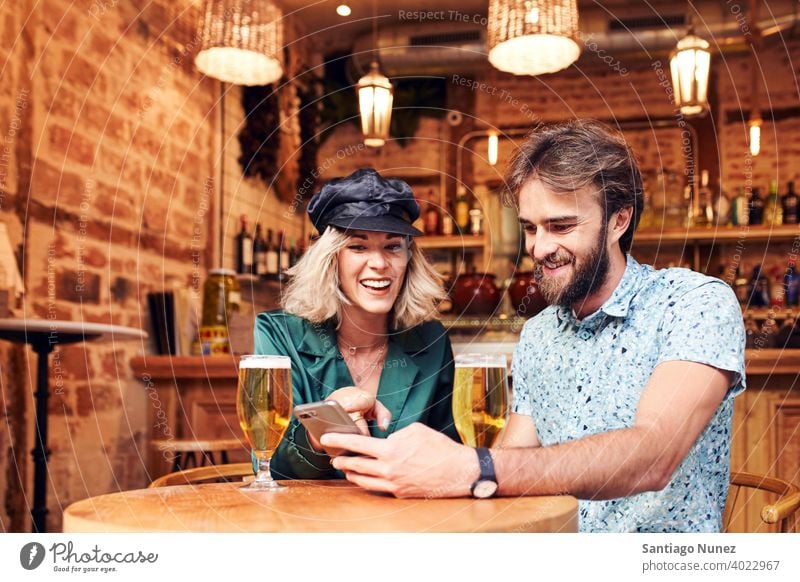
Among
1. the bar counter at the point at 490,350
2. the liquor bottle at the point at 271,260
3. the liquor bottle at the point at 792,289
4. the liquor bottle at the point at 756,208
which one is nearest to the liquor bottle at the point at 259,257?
the liquor bottle at the point at 271,260

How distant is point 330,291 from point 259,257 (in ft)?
5.66

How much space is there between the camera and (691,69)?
2359mm

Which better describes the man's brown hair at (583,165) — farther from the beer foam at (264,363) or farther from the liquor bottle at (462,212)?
the liquor bottle at (462,212)

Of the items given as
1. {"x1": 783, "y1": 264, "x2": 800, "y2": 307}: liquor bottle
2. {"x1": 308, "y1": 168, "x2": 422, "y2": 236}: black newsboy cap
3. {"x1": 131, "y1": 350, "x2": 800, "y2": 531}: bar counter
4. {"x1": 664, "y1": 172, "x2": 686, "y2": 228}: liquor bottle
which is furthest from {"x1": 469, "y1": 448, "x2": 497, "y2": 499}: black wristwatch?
{"x1": 783, "y1": 264, "x2": 800, "y2": 307}: liquor bottle

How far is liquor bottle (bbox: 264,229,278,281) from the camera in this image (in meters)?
3.13

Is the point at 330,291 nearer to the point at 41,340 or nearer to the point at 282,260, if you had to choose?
the point at 41,340

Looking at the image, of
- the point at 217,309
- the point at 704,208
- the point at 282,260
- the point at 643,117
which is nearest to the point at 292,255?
the point at 282,260

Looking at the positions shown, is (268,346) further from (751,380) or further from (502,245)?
(502,245)

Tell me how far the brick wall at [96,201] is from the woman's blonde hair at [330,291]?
0.84 meters

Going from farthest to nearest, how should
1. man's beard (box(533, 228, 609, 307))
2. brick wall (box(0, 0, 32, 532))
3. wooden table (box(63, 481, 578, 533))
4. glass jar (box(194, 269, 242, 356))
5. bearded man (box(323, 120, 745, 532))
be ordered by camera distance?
1. glass jar (box(194, 269, 242, 356))
2. brick wall (box(0, 0, 32, 532))
3. man's beard (box(533, 228, 609, 307))
4. bearded man (box(323, 120, 745, 532))
5. wooden table (box(63, 481, 578, 533))

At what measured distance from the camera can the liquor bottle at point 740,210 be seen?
3.28m

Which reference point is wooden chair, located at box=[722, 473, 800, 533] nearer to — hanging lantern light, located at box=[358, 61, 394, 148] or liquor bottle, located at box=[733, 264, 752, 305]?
hanging lantern light, located at box=[358, 61, 394, 148]

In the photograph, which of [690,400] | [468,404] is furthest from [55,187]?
[690,400]

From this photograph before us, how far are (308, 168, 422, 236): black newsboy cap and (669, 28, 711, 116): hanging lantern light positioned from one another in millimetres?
1308
